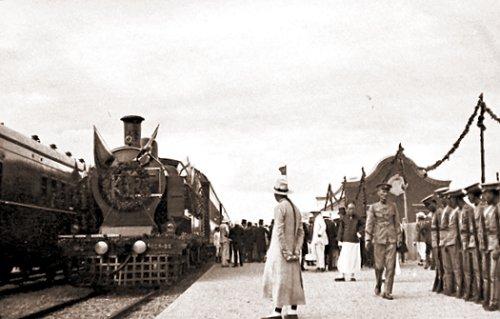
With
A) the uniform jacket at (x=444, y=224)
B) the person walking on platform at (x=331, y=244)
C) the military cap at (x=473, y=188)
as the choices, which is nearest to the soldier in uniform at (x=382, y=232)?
the uniform jacket at (x=444, y=224)

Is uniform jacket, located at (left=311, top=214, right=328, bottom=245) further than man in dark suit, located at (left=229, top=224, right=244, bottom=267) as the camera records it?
No

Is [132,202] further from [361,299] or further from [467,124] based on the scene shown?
[467,124]

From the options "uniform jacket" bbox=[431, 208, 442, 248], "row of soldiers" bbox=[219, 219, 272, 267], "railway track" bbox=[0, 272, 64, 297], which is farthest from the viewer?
"row of soldiers" bbox=[219, 219, 272, 267]

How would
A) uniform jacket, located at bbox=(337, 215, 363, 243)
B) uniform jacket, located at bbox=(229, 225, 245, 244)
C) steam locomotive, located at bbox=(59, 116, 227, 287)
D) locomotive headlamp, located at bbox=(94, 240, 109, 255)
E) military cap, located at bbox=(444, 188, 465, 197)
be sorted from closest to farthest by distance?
military cap, located at bbox=(444, 188, 465, 197) → locomotive headlamp, located at bbox=(94, 240, 109, 255) → steam locomotive, located at bbox=(59, 116, 227, 287) → uniform jacket, located at bbox=(337, 215, 363, 243) → uniform jacket, located at bbox=(229, 225, 245, 244)

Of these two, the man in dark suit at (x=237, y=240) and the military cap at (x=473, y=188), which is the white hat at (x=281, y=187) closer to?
the military cap at (x=473, y=188)

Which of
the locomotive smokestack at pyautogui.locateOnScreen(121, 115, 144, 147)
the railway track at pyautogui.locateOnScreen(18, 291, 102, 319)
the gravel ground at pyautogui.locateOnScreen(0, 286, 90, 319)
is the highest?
the locomotive smokestack at pyautogui.locateOnScreen(121, 115, 144, 147)

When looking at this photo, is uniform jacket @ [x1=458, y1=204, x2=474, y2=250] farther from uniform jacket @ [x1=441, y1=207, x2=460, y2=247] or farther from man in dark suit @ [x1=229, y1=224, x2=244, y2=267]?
man in dark suit @ [x1=229, y1=224, x2=244, y2=267]

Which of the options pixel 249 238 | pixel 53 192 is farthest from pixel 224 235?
pixel 53 192

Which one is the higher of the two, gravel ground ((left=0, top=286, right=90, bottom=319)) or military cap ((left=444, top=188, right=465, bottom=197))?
military cap ((left=444, top=188, right=465, bottom=197))

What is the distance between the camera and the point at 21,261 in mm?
14172

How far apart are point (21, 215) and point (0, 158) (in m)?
1.52

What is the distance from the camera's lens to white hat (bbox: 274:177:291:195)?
8.41 meters

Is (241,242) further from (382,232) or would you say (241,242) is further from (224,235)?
(382,232)

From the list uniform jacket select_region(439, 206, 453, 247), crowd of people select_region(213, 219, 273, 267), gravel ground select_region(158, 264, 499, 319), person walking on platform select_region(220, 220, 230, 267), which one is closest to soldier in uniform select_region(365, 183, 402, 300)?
gravel ground select_region(158, 264, 499, 319)
